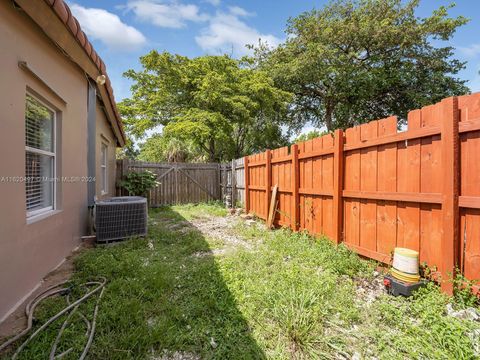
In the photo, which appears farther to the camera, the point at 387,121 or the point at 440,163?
the point at 387,121

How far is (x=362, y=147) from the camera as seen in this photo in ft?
10.0

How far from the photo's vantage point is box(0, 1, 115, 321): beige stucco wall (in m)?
1.96

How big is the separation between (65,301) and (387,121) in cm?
380

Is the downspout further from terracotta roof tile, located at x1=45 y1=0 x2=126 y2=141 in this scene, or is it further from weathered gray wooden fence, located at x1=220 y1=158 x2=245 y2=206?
weathered gray wooden fence, located at x1=220 y1=158 x2=245 y2=206

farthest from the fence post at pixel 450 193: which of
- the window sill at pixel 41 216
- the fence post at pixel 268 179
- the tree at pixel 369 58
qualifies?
the tree at pixel 369 58

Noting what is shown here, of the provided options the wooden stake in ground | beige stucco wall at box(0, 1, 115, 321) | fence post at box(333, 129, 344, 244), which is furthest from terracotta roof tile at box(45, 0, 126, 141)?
the wooden stake in ground

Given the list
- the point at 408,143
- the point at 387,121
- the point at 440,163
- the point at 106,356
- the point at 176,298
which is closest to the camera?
the point at 106,356

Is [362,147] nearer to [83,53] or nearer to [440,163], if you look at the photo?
[440,163]

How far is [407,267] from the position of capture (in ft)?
7.28

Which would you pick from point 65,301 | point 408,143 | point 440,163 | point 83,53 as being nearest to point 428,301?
point 440,163

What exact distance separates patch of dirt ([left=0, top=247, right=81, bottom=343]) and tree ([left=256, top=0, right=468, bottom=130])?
42.9 feet

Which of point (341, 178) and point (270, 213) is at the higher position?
point (341, 178)

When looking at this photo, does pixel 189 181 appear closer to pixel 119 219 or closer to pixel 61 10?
pixel 119 219

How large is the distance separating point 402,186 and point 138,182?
763cm
